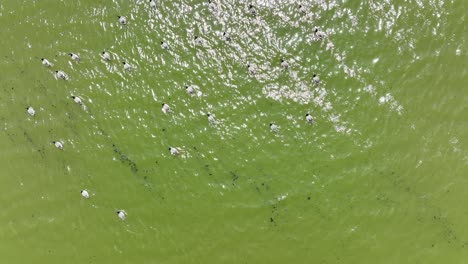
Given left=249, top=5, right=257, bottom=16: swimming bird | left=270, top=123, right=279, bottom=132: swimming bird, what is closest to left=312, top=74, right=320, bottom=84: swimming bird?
left=270, top=123, right=279, bottom=132: swimming bird

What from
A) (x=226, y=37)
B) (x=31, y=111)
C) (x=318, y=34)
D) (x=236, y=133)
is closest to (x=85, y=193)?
(x=31, y=111)

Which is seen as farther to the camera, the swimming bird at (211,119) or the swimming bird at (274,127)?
the swimming bird at (211,119)

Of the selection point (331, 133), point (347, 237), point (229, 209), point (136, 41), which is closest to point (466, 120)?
point (331, 133)

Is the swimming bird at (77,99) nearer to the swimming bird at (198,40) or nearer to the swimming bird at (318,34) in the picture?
the swimming bird at (198,40)

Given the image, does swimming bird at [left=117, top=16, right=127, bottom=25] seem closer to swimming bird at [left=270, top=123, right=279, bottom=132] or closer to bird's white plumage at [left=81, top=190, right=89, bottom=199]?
bird's white plumage at [left=81, top=190, right=89, bottom=199]

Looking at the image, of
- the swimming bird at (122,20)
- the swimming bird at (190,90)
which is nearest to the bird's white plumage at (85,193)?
Answer: the swimming bird at (190,90)

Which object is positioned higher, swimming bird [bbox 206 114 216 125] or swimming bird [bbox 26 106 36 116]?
Answer: swimming bird [bbox 26 106 36 116]

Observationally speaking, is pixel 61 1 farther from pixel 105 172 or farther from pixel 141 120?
pixel 105 172

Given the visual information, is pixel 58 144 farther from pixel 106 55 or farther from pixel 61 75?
pixel 106 55
